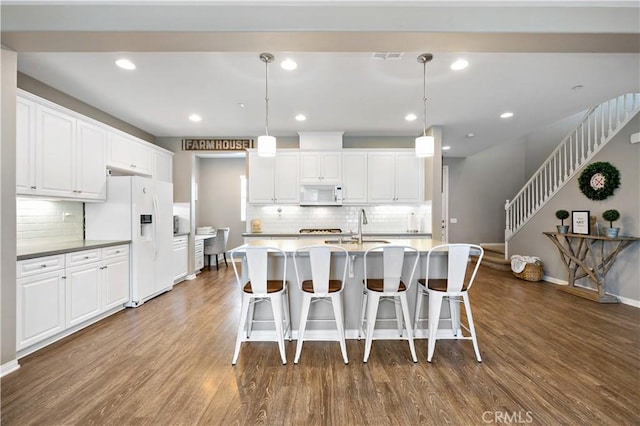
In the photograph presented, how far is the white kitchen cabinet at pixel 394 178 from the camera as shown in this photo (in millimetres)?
5215

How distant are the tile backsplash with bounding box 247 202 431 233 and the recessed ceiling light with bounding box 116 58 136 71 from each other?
9.83 ft

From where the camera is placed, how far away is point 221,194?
718 cm

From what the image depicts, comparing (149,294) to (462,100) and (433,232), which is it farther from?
(462,100)

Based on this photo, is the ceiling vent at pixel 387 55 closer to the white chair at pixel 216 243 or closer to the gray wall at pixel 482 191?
the white chair at pixel 216 243

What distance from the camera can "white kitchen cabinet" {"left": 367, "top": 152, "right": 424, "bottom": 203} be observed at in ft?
17.1

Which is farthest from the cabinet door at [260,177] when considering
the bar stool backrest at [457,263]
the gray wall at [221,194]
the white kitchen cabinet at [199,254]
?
the bar stool backrest at [457,263]

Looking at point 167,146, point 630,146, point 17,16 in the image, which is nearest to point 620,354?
point 630,146

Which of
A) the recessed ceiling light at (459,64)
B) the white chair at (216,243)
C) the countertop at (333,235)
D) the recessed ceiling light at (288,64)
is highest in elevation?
Answer: the recessed ceiling light at (459,64)

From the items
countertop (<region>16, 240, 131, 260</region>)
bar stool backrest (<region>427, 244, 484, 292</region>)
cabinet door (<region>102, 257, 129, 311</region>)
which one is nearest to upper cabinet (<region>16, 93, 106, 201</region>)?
countertop (<region>16, 240, 131, 260</region>)

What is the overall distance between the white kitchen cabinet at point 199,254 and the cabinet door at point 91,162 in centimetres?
232

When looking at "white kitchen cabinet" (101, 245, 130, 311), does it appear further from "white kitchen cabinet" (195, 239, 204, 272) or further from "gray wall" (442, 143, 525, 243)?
"gray wall" (442, 143, 525, 243)

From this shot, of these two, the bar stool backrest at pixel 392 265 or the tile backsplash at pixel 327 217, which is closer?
the bar stool backrest at pixel 392 265

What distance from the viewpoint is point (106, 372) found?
230 centimetres

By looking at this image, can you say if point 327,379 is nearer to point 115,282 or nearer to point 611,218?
point 115,282
